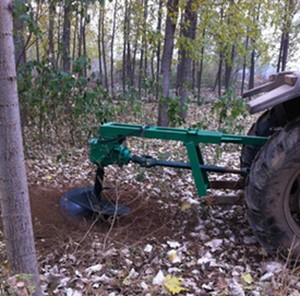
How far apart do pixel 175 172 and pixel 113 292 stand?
2601 mm

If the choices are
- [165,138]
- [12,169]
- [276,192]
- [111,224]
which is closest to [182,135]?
[165,138]

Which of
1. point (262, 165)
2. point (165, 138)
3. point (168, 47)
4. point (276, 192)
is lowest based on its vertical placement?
point (276, 192)

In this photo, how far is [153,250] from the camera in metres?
3.05

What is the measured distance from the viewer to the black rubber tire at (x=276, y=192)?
2.78 metres

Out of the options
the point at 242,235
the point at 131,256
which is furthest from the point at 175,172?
the point at 131,256

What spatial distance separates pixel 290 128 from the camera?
2.84m

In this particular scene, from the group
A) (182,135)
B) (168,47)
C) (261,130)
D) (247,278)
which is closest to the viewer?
(247,278)

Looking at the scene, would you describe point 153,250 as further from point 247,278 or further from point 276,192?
point 276,192

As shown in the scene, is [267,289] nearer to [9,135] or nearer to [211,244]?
[211,244]

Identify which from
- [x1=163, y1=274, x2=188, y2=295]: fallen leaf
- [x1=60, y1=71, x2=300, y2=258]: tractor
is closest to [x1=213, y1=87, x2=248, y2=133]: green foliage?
[x1=60, y1=71, x2=300, y2=258]: tractor

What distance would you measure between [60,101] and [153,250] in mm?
3805

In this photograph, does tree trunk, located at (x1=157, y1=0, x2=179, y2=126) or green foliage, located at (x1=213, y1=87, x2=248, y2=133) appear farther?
tree trunk, located at (x1=157, y1=0, x2=179, y2=126)

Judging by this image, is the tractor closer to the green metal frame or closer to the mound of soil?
the green metal frame

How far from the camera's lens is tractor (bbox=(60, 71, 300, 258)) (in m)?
2.81
